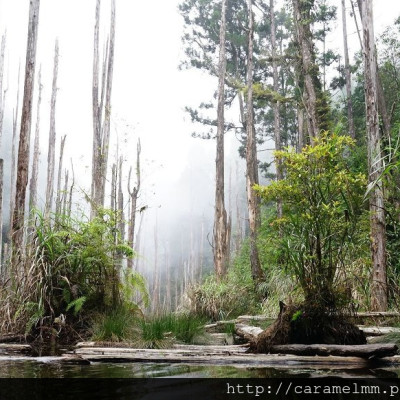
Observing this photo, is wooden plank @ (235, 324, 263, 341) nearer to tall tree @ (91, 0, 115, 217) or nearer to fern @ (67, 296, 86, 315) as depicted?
fern @ (67, 296, 86, 315)

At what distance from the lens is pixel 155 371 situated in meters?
3.08

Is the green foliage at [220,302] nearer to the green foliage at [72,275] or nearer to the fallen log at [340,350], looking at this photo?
the green foliage at [72,275]

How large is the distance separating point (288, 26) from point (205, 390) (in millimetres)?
23726

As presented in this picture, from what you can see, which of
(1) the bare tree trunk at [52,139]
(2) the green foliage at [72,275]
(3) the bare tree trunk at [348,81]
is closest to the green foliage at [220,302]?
(2) the green foliage at [72,275]

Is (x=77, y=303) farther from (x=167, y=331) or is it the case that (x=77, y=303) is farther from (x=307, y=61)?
(x=307, y=61)

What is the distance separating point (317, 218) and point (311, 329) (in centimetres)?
106

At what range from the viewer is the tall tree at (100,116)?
14.9 metres

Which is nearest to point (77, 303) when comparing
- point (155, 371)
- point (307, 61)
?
point (155, 371)

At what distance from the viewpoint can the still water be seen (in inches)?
111

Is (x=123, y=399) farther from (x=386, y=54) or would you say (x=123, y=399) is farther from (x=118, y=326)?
(x=386, y=54)

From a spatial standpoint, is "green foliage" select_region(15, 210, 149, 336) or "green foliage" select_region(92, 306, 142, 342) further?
"green foliage" select_region(15, 210, 149, 336)

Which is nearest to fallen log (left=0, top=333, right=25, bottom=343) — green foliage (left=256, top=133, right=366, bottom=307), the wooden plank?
the wooden plank

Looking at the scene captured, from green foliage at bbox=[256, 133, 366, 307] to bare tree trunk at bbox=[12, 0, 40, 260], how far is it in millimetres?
3851

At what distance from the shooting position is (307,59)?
1241cm
